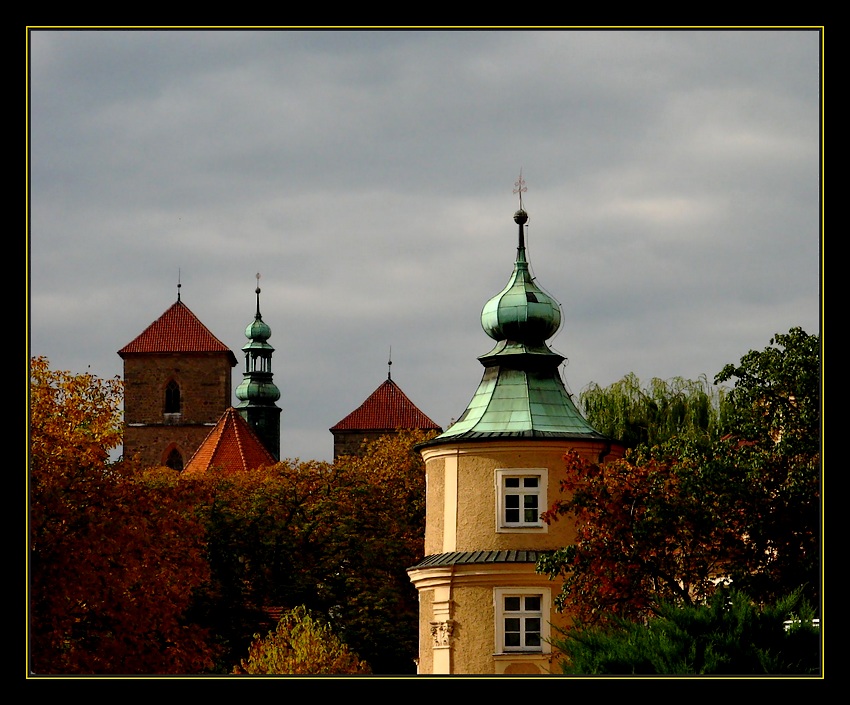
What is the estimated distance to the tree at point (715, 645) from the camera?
63.3 feet

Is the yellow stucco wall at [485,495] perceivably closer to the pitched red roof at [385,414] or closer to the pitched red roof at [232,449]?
the pitched red roof at [232,449]

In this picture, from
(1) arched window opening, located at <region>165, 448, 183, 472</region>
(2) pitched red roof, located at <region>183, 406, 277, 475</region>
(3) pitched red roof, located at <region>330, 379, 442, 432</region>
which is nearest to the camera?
(2) pitched red roof, located at <region>183, 406, 277, 475</region>

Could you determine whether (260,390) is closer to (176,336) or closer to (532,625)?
(176,336)

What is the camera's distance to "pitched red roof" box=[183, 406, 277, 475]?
9081cm

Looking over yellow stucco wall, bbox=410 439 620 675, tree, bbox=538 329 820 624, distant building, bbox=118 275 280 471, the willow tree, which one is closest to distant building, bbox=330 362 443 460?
distant building, bbox=118 275 280 471

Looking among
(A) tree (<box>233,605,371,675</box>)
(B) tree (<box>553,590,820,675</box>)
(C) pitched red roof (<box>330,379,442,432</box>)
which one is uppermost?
(C) pitched red roof (<box>330,379,442,432</box>)

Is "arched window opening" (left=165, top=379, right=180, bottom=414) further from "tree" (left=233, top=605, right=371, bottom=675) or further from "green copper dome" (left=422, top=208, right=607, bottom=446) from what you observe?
"green copper dome" (left=422, top=208, right=607, bottom=446)

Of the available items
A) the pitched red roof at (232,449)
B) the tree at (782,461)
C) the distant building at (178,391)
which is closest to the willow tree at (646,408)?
the tree at (782,461)

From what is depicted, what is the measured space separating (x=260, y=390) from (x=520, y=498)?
7939cm

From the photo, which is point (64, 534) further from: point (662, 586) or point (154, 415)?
point (154, 415)

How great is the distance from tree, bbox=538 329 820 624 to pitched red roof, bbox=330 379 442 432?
80.0 metres

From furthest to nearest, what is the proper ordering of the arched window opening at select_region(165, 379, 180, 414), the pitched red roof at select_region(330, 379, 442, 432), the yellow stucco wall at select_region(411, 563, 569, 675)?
the pitched red roof at select_region(330, 379, 442, 432) → the arched window opening at select_region(165, 379, 180, 414) → the yellow stucco wall at select_region(411, 563, 569, 675)

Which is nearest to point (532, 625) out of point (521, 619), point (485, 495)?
point (521, 619)

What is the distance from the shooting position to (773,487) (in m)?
26.9
